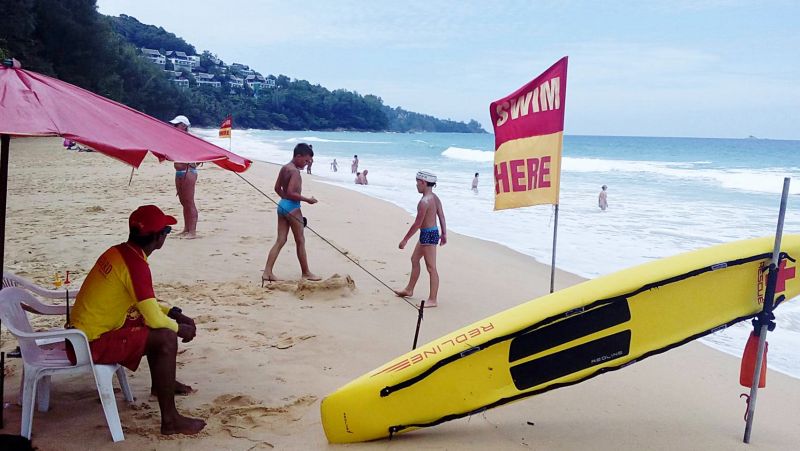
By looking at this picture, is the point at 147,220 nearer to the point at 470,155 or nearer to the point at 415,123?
the point at 470,155

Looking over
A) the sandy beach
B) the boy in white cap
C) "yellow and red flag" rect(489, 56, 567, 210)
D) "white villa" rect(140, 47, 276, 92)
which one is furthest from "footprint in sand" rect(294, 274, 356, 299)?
"white villa" rect(140, 47, 276, 92)

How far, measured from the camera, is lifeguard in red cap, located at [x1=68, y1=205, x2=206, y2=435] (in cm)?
332

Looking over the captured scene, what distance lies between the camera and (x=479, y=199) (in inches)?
767

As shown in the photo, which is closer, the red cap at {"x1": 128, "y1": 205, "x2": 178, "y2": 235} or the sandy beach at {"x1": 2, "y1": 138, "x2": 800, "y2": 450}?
the red cap at {"x1": 128, "y1": 205, "x2": 178, "y2": 235}

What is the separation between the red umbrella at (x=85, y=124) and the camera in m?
2.78

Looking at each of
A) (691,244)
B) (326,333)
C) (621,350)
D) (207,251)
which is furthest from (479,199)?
(621,350)

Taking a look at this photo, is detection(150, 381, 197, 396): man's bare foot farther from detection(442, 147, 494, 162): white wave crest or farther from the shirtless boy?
detection(442, 147, 494, 162): white wave crest

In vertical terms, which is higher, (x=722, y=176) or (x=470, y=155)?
(x=470, y=155)

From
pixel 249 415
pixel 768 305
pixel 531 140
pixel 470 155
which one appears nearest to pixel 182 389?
pixel 249 415

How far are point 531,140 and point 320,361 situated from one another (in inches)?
102

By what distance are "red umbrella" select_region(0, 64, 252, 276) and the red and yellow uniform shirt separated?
0.55 meters

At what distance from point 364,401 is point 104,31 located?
55.5 meters

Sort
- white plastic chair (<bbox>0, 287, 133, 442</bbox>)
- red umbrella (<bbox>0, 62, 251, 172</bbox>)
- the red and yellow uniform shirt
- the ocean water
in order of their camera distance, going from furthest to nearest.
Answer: the ocean water → the red and yellow uniform shirt → white plastic chair (<bbox>0, 287, 133, 442</bbox>) → red umbrella (<bbox>0, 62, 251, 172</bbox>)

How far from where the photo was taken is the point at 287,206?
22.9 feet
